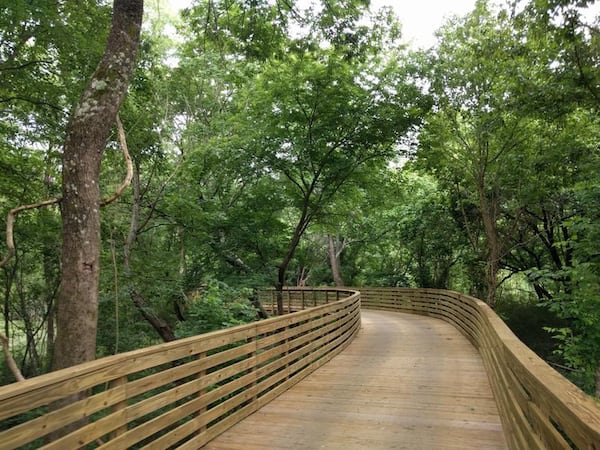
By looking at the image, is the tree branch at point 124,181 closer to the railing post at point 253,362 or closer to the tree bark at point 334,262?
the railing post at point 253,362

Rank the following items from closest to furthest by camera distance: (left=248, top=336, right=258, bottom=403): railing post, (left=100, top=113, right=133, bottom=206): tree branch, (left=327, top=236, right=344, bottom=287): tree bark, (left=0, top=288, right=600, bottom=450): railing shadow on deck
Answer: (left=0, top=288, right=600, bottom=450): railing shadow on deck, (left=100, top=113, right=133, bottom=206): tree branch, (left=248, top=336, right=258, bottom=403): railing post, (left=327, top=236, right=344, bottom=287): tree bark

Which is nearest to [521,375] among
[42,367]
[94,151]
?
[94,151]

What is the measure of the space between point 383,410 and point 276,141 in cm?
702

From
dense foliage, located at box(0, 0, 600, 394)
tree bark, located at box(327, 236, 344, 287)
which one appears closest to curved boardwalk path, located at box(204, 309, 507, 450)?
dense foliage, located at box(0, 0, 600, 394)

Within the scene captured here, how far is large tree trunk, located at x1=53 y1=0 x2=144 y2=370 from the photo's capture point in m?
3.34

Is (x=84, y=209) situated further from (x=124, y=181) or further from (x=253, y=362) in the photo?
(x=253, y=362)

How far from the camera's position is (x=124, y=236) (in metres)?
10.1

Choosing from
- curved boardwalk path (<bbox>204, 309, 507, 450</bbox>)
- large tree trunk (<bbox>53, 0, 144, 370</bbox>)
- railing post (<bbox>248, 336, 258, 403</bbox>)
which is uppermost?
large tree trunk (<bbox>53, 0, 144, 370</bbox>)

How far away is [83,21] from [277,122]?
14.7ft

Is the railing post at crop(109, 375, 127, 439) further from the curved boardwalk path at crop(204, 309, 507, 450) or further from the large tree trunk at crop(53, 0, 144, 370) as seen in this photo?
the curved boardwalk path at crop(204, 309, 507, 450)

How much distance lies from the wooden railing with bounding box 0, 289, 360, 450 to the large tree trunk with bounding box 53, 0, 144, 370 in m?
0.50

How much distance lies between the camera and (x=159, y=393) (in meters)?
3.62

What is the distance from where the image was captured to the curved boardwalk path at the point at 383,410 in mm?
3764

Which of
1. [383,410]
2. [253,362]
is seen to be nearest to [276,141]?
[253,362]
